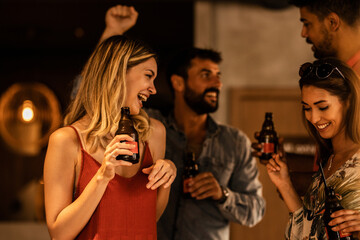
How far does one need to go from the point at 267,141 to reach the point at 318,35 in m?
0.56

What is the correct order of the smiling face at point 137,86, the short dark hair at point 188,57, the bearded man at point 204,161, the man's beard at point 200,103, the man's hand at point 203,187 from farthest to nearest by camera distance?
1. the short dark hair at point 188,57
2. the man's beard at point 200,103
3. the bearded man at point 204,161
4. the man's hand at point 203,187
5. the smiling face at point 137,86

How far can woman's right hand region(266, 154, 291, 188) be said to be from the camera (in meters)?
2.11

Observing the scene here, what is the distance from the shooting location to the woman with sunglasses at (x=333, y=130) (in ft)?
5.66

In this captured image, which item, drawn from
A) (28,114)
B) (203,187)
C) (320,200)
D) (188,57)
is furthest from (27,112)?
(320,200)

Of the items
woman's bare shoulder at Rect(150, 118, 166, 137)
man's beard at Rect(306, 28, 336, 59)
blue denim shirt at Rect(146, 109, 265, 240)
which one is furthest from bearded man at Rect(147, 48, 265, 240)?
man's beard at Rect(306, 28, 336, 59)

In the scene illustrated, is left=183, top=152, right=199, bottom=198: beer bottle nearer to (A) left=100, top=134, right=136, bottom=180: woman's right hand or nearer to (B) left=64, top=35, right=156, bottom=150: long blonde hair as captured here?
(B) left=64, top=35, right=156, bottom=150: long blonde hair

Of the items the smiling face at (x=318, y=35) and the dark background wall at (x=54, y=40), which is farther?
the dark background wall at (x=54, y=40)

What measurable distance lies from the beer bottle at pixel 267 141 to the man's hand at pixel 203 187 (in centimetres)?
35

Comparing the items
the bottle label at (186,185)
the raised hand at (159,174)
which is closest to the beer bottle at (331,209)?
the raised hand at (159,174)

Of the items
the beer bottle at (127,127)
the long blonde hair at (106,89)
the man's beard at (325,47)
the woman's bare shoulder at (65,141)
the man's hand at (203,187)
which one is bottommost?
the man's hand at (203,187)

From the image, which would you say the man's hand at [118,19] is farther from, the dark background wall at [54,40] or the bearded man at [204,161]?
the dark background wall at [54,40]

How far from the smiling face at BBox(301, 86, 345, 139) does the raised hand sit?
592mm

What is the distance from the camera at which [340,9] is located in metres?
2.20

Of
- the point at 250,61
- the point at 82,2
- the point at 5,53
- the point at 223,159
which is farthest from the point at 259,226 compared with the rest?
the point at 5,53
